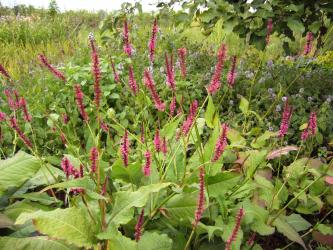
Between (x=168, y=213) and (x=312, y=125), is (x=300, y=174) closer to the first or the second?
(x=312, y=125)

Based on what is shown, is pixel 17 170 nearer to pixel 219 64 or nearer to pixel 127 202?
pixel 127 202

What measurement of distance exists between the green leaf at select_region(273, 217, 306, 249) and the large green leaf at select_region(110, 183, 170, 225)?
0.57m

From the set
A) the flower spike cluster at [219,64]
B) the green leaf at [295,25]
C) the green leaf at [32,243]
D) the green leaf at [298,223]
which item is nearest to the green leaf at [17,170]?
the green leaf at [32,243]

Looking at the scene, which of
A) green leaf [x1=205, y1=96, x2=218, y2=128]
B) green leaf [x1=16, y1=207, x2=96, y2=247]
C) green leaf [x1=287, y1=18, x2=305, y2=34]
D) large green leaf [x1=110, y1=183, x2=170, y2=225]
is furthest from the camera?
green leaf [x1=287, y1=18, x2=305, y2=34]

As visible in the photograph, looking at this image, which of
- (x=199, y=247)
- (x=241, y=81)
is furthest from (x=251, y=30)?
(x=199, y=247)

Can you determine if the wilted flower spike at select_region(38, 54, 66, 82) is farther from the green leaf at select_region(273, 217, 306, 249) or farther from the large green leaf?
the green leaf at select_region(273, 217, 306, 249)

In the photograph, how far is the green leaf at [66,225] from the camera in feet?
4.40

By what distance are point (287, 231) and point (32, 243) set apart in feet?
3.15

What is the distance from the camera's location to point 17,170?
1785mm

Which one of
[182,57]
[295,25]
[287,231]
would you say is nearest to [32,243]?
[182,57]

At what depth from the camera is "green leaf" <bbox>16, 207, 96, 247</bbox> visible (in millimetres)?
1340

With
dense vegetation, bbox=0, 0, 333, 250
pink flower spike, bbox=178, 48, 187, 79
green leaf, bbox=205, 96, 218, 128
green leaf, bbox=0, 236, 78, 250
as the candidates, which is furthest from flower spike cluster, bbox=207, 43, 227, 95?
green leaf, bbox=0, 236, 78, 250

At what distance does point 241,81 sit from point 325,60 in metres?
1.68

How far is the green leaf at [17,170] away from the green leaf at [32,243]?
26 centimetres
